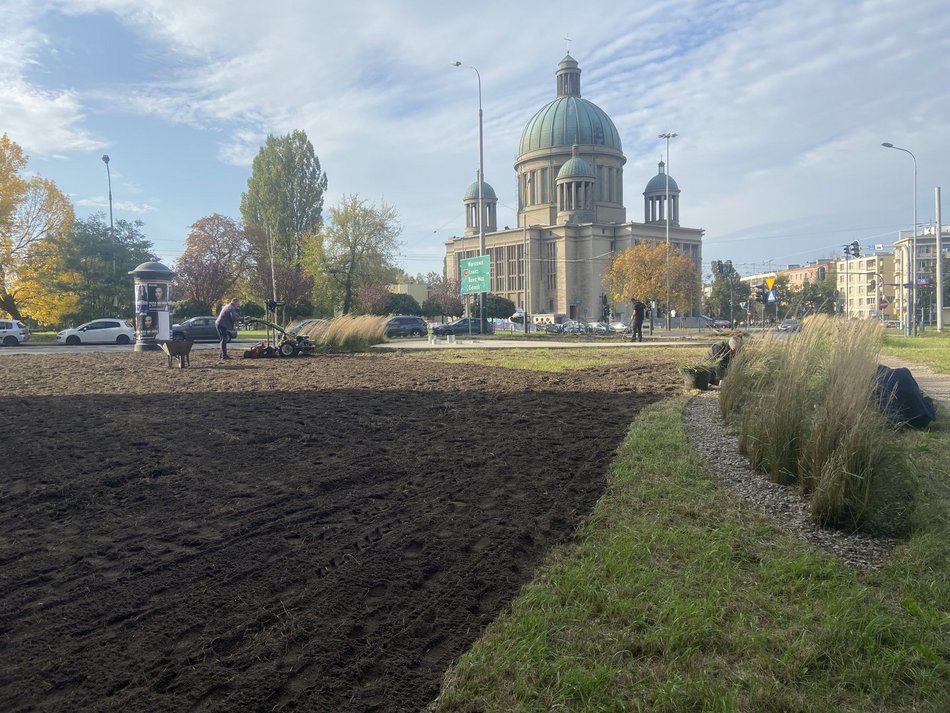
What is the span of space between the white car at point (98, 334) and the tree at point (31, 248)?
5.32m

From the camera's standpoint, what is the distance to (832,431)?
15.6 feet

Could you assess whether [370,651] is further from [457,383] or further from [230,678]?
[457,383]

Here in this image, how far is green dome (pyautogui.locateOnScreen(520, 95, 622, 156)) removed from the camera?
98.1m

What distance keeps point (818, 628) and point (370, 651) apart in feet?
6.86

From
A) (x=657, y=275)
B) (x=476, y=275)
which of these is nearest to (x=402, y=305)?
(x=657, y=275)

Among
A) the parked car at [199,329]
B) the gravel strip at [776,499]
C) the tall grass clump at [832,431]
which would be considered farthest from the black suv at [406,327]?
the tall grass clump at [832,431]

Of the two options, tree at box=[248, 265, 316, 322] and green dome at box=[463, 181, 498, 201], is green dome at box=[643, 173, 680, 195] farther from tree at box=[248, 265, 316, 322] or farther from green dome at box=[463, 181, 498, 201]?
tree at box=[248, 265, 316, 322]

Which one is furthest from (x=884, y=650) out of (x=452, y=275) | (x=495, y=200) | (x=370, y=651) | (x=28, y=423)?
(x=452, y=275)

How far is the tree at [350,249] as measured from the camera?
51.7 meters

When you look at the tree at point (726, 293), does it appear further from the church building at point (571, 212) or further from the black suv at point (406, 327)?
the black suv at point (406, 327)

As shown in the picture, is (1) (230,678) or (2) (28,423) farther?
(2) (28,423)

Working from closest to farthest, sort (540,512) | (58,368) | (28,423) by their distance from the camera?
(540,512) → (28,423) → (58,368)

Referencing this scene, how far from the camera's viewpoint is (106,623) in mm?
3270

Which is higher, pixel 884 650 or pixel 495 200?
pixel 495 200
